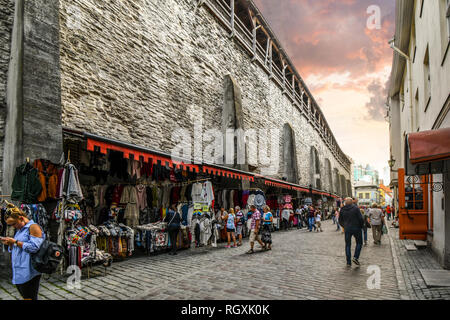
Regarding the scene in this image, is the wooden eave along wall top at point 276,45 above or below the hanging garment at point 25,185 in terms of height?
above

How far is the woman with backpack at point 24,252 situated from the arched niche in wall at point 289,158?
70.3ft

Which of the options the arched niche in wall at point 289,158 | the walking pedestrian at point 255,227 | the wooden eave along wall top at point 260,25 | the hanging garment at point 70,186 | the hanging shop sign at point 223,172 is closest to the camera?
the hanging garment at point 70,186

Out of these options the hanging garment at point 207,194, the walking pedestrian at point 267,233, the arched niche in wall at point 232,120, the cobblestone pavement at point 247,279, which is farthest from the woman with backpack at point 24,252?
the arched niche in wall at point 232,120

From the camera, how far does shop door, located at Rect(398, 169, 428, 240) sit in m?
9.90

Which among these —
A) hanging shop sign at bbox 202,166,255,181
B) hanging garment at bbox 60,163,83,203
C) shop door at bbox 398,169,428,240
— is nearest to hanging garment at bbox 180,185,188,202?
hanging shop sign at bbox 202,166,255,181

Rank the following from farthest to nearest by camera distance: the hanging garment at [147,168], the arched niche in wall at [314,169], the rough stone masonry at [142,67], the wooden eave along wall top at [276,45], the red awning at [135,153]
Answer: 1. the arched niche in wall at [314,169]
2. the wooden eave along wall top at [276,45]
3. the hanging garment at [147,168]
4. the rough stone masonry at [142,67]
5. the red awning at [135,153]

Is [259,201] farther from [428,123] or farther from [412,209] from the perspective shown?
[428,123]

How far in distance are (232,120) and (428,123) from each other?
8468 mm

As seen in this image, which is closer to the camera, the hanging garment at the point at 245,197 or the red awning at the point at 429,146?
the red awning at the point at 429,146

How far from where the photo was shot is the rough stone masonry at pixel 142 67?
323 inches

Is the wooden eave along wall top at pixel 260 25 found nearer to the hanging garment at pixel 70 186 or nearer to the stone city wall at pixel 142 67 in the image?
the stone city wall at pixel 142 67

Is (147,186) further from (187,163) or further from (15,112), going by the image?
(15,112)

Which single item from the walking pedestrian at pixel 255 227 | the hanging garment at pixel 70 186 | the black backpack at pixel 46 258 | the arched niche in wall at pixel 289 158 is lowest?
the walking pedestrian at pixel 255 227
